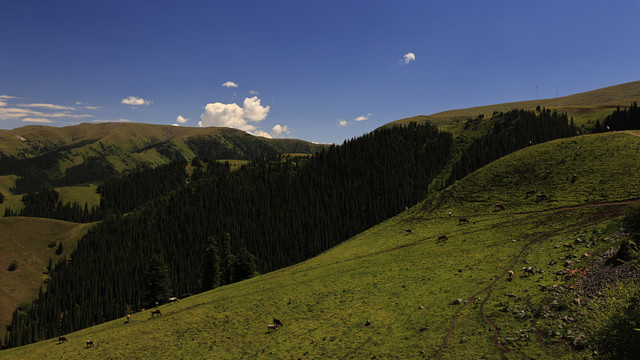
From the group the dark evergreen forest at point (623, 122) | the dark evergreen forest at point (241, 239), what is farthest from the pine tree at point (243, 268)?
the dark evergreen forest at point (623, 122)

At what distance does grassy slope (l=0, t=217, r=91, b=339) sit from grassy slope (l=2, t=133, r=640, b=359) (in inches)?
5414

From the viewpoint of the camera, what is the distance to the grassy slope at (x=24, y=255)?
454 feet

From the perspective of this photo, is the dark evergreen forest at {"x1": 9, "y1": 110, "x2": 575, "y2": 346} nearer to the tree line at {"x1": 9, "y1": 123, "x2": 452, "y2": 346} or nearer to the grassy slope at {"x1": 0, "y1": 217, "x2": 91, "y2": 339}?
the tree line at {"x1": 9, "y1": 123, "x2": 452, "y2": 346}

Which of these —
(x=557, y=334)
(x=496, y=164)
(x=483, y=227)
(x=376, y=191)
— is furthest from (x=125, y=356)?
(x=376, y=191)

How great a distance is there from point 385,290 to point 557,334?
20.8 m

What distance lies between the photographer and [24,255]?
168 meters

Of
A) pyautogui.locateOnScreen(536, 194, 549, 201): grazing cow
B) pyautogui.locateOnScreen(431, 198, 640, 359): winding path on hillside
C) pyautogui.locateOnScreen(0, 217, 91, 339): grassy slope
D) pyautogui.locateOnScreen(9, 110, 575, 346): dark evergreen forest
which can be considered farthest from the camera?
pyautogui.locateOnScreen(0, 217, 91, 339): grassy slope

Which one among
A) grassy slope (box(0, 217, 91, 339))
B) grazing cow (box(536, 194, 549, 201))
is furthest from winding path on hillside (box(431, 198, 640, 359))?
grassy slope (box(0, 217, 91, 339))

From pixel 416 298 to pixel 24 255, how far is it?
235300mm

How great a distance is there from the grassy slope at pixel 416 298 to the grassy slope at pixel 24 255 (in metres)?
138

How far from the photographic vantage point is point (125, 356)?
34000 millimetres

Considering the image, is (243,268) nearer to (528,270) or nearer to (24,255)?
(528,270)

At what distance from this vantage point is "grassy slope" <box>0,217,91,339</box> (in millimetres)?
138500

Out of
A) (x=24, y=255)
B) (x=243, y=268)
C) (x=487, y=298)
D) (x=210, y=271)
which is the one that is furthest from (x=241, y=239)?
(x=487, y=298)
